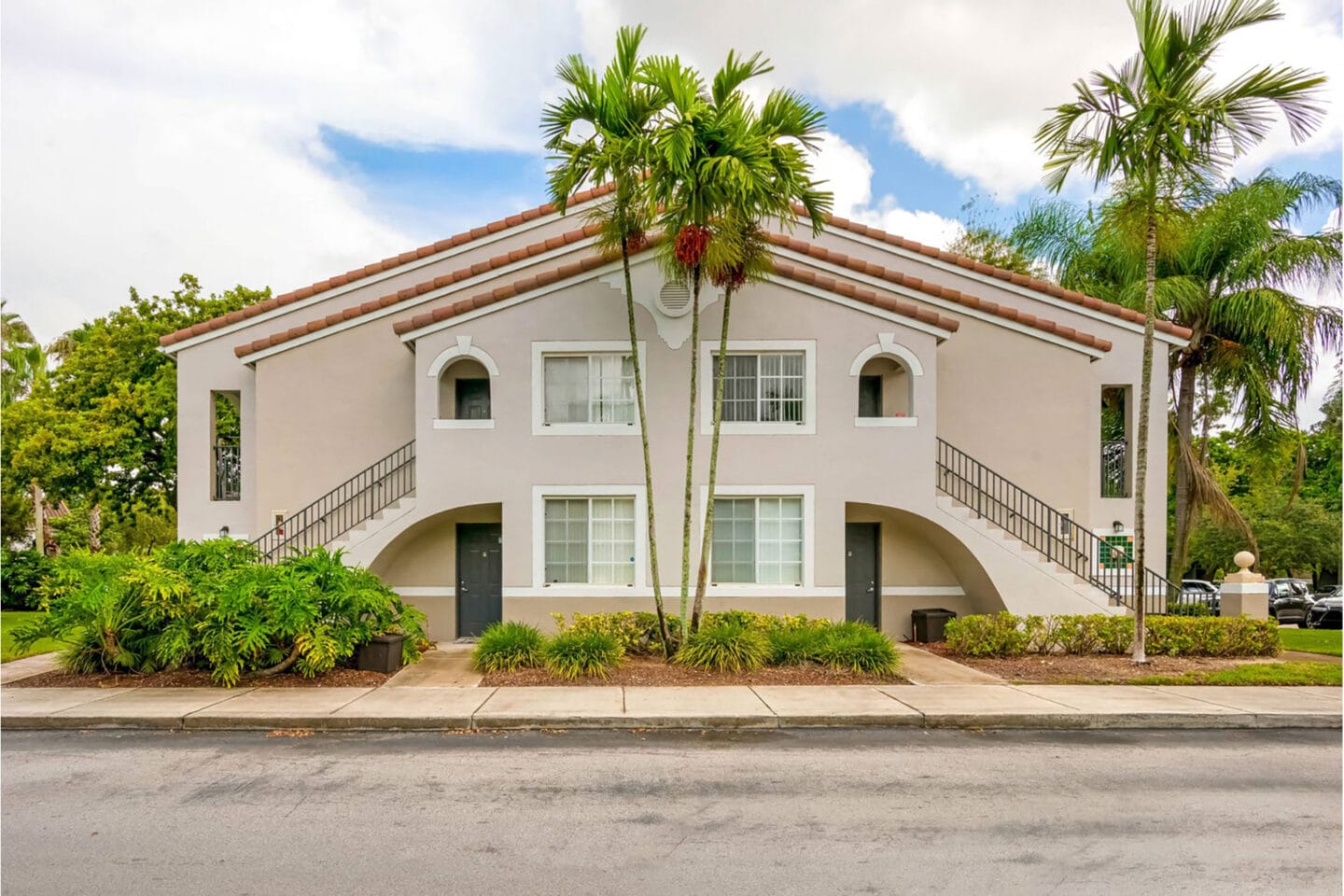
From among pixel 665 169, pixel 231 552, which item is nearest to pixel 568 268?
pixel 665 169

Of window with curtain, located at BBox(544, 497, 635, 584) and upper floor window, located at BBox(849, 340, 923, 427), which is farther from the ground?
upper floor window, located at BBox(849, 340, 923, 427)

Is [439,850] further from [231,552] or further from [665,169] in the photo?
[665,169]

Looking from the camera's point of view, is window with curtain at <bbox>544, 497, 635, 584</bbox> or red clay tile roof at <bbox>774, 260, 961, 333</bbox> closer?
red clay tile roof at <bbox>774, 260, 961, 333</bbox>

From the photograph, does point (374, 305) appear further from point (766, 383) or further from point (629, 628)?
point (629, 628)

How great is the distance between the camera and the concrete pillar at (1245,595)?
13320mm

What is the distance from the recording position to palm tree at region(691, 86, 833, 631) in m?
10.7

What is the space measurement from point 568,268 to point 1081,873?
1093cm

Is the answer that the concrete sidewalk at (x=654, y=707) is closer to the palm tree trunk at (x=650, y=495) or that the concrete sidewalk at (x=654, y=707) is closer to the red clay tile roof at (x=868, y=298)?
the palm tree trunk at (x=650, y=495)

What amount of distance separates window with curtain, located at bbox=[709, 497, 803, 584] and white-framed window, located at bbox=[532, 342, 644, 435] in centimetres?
239

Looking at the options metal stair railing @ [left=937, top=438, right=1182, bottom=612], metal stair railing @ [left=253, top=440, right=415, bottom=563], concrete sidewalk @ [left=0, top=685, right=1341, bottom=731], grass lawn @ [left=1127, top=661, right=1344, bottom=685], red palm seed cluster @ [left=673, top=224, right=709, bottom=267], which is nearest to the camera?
concrete sidewalk @ [left=0, top=685, right=1341, bottom=731]

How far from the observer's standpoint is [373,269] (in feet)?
53.9

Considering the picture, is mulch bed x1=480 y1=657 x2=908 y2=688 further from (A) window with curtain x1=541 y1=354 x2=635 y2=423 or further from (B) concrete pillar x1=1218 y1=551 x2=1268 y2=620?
(B) concrete pillar x1=1218 y1=551 x2=1268 y2=620

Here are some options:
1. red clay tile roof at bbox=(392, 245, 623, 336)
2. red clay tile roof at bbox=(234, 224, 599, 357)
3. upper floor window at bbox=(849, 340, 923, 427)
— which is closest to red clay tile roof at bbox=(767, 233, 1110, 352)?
upper floor window at bbox=(849, 340, 923, 427)

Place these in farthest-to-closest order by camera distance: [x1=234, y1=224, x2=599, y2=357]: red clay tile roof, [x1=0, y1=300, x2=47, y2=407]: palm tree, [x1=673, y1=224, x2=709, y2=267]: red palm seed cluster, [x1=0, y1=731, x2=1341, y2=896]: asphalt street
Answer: [x1=0, y1=300, x2=47, y2=407]: palm tree
[x1=234, y1=224, x2=599, y2=357]: red clay tile roof
[x1=673, y1=224, x2=709, y2=267]: red palm seed cluster
[x1=0, y1=731, x2=1341, y2=896]: asphalt street
